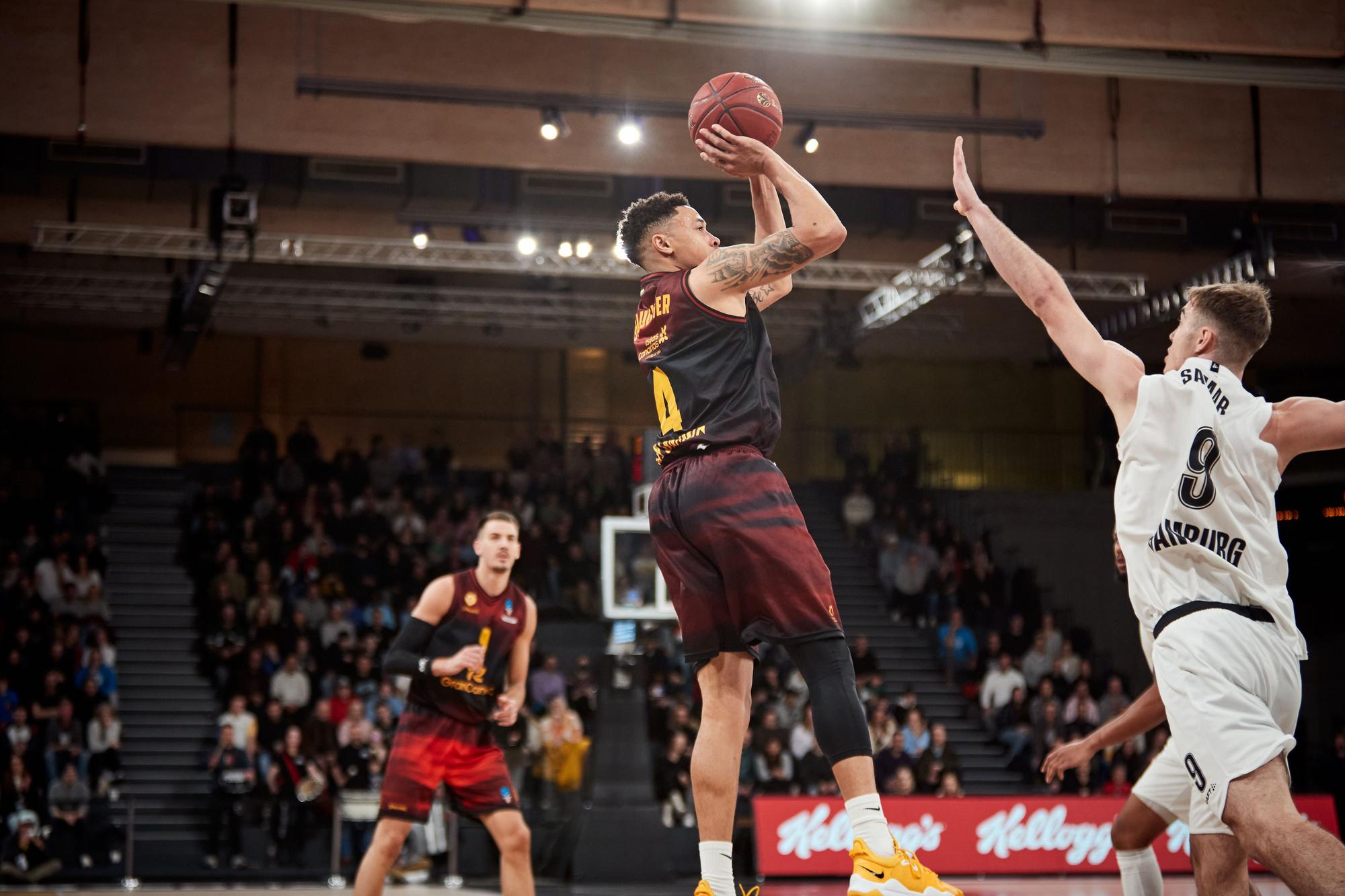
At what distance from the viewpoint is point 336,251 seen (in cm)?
1650

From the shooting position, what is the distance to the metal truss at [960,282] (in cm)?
1565

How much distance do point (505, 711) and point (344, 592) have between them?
12353 mm

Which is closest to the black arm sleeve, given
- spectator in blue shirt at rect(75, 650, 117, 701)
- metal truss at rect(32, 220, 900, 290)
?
metal truss at rect(32, 220, 900, 290)

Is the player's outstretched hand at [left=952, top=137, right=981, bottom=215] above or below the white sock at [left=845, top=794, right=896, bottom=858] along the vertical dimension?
above

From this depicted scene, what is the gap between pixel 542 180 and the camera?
15578 mm

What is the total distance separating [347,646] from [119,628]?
172 inches

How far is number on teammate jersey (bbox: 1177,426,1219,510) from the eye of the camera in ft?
12.7

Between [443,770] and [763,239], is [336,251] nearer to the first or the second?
[443,770]

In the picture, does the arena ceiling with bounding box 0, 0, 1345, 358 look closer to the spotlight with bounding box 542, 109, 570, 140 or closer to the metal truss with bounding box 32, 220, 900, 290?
the metal truss with bounding box 32, 220, 900, 290

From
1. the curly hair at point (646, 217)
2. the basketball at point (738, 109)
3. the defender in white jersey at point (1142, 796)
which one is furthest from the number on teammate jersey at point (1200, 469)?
the curly hair at point (646, 217)

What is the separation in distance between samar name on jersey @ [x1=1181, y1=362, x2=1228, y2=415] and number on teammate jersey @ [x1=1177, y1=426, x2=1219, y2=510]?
0.10 m

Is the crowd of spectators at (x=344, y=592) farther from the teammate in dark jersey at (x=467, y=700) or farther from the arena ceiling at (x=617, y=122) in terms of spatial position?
the teammate in dark jersey at (x=467, y=700)

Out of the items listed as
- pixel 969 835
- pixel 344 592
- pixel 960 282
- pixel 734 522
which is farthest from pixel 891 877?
pixel 344 592

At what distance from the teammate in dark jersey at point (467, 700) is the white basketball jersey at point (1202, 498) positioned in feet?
12.2
